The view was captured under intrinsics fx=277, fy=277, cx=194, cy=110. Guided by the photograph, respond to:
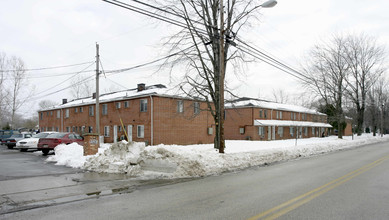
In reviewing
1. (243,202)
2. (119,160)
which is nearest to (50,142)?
(119,160)

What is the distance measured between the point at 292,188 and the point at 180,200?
3405 millimetres

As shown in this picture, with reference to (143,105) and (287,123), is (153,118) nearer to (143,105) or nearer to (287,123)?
(143,105)

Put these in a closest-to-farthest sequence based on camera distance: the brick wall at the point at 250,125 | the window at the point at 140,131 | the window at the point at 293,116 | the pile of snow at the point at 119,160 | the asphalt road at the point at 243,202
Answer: the asphalt road at the point at 243,202 → the pile of snow at the point at 119,160 → the window at the point at 140,131 → the brick wall at the point at 250,125 → the window at the point at 293,116

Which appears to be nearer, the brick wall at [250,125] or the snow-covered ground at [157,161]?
the snow-covered ground at [157,161]

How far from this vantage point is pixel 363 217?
5.32 meters

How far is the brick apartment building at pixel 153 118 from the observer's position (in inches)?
999

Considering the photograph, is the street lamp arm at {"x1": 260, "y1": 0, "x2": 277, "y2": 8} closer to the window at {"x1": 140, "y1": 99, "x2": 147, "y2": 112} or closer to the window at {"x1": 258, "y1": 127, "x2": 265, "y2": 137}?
the window at {"x1": 140, "y1": 99, "x2": 147, "y2": 112}

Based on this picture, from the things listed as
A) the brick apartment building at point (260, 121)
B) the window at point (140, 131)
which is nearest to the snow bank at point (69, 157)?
the window at point (140, 131)

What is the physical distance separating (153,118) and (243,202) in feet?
63.4

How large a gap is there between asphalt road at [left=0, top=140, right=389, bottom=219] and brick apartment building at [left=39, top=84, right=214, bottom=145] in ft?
46.5

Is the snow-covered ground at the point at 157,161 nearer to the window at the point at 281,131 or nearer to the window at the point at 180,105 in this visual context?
the window at the point at 180,105

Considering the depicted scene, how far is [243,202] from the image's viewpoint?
646 cm

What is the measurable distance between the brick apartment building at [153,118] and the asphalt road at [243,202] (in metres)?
14.2

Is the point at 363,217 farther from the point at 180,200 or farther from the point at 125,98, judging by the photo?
the point at 125,98
